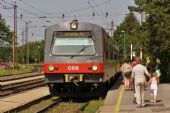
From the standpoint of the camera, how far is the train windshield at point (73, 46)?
66.9ft

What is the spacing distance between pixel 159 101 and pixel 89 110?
101 inches

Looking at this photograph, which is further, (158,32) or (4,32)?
(4,32)

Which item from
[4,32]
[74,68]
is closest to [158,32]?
[74,68]

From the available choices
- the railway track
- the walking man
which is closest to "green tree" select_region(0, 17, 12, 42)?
the railway track

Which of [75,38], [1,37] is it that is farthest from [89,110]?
[1,37]

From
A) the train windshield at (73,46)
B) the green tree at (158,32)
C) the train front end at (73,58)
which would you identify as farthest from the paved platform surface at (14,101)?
the green tree at (158,32)

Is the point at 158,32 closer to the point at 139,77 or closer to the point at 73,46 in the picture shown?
the point at 73,46

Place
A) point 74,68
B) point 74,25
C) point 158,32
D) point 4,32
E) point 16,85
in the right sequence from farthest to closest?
point 4,32
point 16,85
point 158,32
point 74,25
point 74,68

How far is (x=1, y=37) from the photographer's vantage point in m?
123

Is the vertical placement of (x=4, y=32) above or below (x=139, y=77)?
above

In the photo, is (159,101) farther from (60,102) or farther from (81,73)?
(60,102)

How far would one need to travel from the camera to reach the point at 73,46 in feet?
67.2

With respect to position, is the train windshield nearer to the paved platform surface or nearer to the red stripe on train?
the red stripe on train

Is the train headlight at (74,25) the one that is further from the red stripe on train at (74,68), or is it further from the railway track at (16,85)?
the railway track at (16,85)
